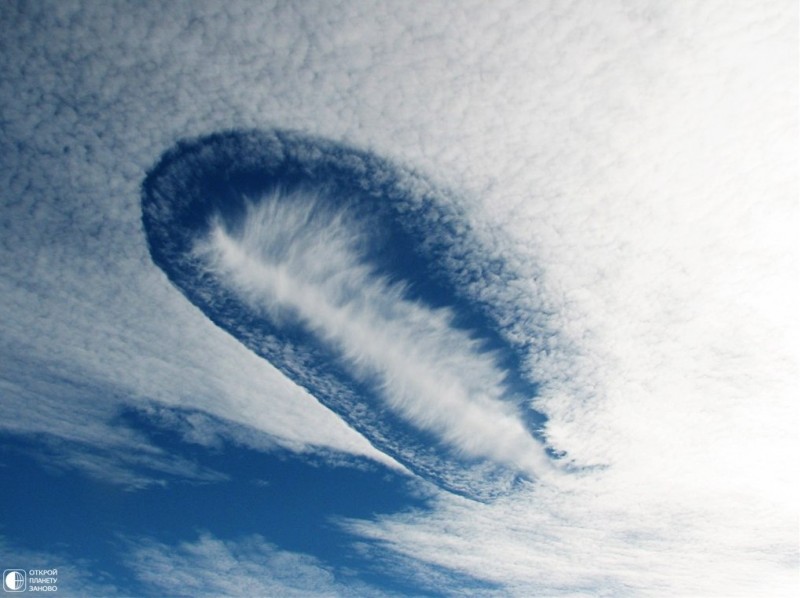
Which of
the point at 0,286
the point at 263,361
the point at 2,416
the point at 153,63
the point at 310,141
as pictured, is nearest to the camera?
the point at 153,63

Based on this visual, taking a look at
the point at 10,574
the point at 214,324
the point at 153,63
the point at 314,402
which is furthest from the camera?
the point at 10,574

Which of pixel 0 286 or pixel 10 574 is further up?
pixel 0 286

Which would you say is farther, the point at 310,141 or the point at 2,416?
the point at 2,416

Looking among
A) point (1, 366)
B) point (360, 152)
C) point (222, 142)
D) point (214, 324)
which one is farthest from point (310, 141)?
point (1, 366)

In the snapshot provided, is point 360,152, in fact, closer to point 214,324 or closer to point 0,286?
point 214,324

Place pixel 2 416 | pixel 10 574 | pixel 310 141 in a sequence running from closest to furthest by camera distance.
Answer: pixel 310 141
pixel 2 416
pixel 10 574

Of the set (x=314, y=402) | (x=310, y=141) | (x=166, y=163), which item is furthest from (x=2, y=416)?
(x=310, y=141)

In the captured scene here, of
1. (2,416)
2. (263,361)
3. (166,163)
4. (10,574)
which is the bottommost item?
(10,574)

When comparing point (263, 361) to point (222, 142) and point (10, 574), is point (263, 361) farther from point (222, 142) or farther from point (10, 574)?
point (10, 574)

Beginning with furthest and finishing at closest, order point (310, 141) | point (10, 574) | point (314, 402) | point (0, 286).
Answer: point (10, 574), point (314, 402), point (0, 286), point (310, 141)
